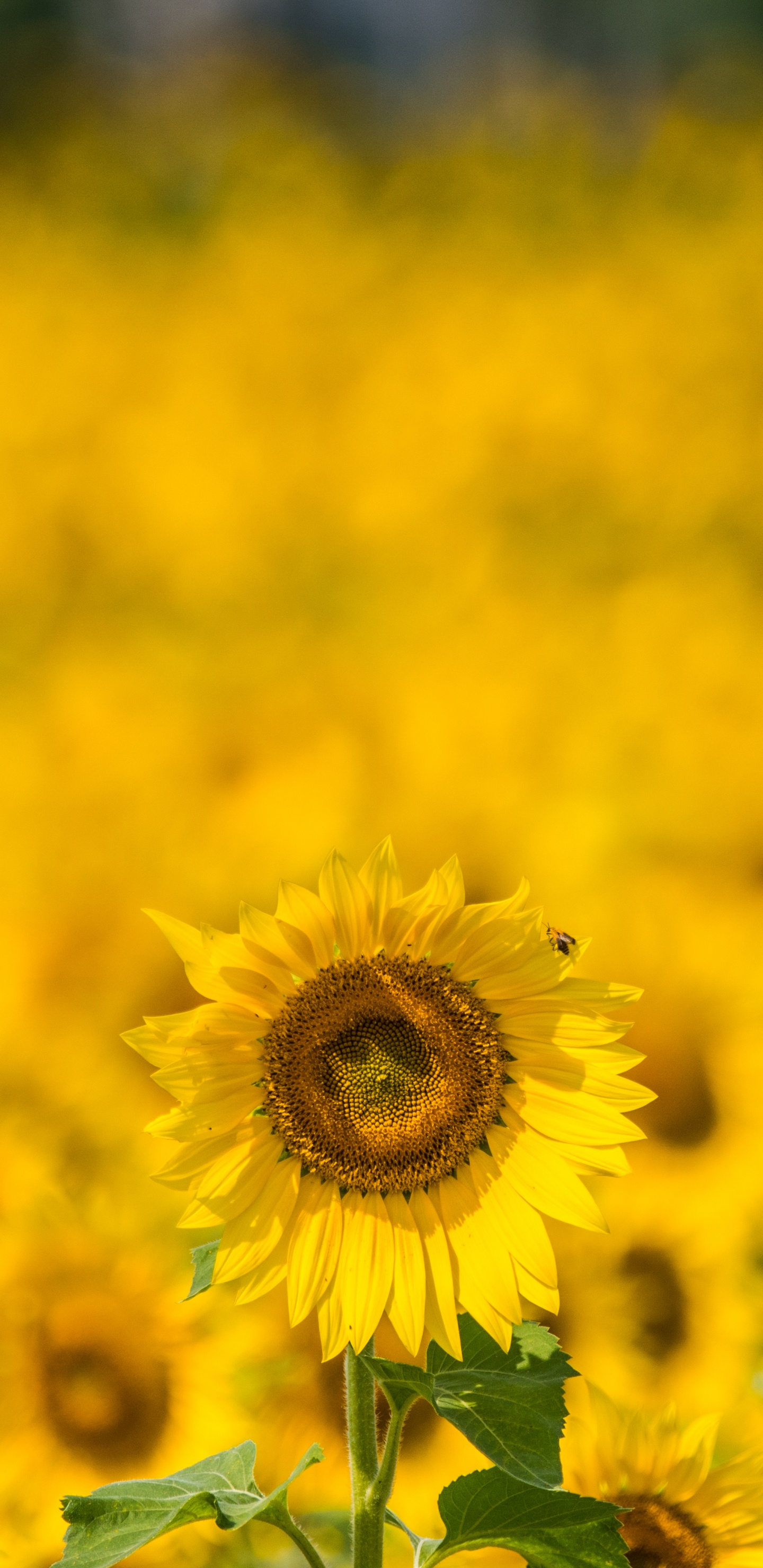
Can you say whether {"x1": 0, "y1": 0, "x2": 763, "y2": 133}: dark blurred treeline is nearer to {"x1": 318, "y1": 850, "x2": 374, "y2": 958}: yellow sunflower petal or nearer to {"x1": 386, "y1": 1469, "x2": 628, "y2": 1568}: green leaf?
{"x1": 318, "y1": 850, "x2": 374, "y2": 958}: yellow sunflower petal

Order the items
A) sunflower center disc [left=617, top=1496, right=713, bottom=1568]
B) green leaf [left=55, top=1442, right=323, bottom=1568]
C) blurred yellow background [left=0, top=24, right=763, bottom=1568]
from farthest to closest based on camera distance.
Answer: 1. blurred yellow background [left=0, top=24, right=763, bottom=1568]
2. sunflower center disc [left=617, top=1496, right=713, bottom=1568]
3. green leaf [left=55, top=1442, right=323, bottom=1568]

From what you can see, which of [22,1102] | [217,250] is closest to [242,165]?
[217,250]

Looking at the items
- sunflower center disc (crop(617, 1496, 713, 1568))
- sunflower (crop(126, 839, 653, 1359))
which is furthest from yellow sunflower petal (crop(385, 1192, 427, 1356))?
sunflower center disc (crop(617, 1496, 713, 1568))

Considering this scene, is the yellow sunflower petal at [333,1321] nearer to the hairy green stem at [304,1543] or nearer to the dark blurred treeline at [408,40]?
the hairy green stem at [304,1543]

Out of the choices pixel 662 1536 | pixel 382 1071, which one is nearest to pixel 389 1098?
pixel 382 1071

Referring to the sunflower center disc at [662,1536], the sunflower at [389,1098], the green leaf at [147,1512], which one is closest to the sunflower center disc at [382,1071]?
the sunflower at [389,1098]

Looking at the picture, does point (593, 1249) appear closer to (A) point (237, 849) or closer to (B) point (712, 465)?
(A) point (237, 849)

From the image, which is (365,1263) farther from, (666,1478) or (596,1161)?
(666,1478)
